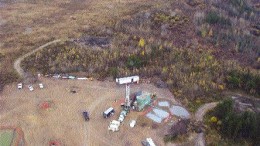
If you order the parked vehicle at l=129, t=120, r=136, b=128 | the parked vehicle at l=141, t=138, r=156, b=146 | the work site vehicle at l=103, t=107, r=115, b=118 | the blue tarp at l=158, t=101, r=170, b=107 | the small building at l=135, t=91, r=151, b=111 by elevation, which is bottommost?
the parked vehicle at l=141, t=138, r=156, b=146

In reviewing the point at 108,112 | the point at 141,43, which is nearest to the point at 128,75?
the point at 108,112

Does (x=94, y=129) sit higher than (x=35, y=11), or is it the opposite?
(x=35, y=11)

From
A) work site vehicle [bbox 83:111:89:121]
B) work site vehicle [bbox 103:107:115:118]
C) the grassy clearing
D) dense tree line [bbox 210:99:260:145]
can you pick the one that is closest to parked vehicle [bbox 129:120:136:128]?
work site vehicle [bbox 103:107:115:118]

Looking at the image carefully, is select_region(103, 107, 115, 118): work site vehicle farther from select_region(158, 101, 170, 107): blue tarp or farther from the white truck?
select_region(158, 101, 170, 107): blue tarp

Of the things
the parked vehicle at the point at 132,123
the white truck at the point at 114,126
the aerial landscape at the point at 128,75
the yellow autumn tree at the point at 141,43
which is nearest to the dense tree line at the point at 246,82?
the aerial landscape at the point at 128,75

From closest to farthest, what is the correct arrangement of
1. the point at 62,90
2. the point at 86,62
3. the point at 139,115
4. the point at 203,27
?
the point at 139,115 → the point at 62,90 → the point at 86,62 → the point at 203,27

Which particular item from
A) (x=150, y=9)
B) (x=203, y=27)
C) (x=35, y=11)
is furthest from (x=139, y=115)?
(x=35, y=11)

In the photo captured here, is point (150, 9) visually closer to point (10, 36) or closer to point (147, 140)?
point (10, 36)
